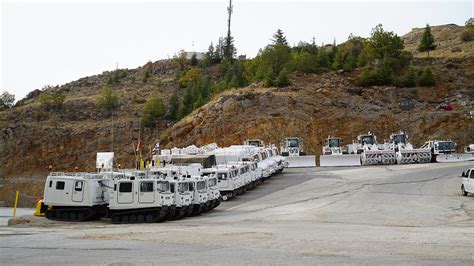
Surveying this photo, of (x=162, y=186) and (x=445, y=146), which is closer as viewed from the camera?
(x=162, y=186)

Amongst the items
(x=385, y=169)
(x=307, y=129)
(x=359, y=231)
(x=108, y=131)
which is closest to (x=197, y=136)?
(x=307, y=129)

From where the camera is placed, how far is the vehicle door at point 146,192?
81.6 feet

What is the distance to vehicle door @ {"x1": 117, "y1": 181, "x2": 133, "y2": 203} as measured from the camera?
25281 mm

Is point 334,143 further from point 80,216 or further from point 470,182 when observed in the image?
point 80,216

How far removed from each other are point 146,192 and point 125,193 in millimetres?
1101

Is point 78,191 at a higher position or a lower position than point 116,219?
higher

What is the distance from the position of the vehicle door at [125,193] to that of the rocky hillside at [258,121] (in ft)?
125

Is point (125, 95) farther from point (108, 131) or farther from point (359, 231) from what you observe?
point (359, 231)

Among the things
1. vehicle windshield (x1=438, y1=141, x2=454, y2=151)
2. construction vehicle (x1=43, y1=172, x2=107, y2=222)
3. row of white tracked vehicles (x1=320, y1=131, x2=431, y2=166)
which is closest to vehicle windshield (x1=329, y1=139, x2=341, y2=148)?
row of white tracked vehicles (x1=320, y1=131, x2=431, y2=166)

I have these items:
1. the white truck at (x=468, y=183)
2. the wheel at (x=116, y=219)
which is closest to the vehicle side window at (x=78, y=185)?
the wheel at (x=116, y=219)

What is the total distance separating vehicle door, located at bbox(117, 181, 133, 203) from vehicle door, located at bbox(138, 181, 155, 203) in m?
0.51

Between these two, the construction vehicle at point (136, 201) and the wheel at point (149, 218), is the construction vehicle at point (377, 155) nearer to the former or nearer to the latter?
the construction vehicle at point (136, 201)

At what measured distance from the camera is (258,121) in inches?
2547

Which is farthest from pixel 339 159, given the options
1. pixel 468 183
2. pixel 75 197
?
pixel 75 197
